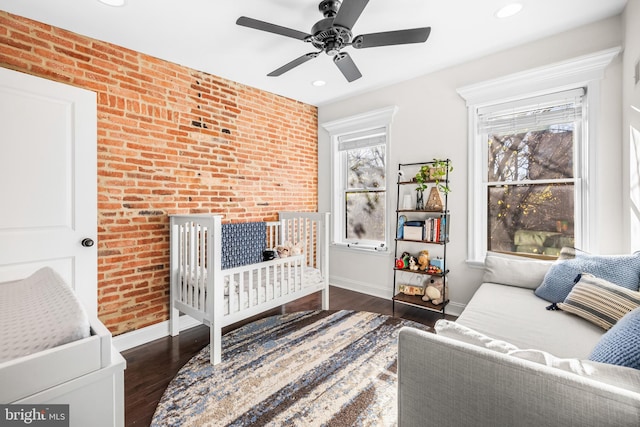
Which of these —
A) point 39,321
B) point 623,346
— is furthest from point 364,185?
point 39,321

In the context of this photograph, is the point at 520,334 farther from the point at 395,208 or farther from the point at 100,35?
the point at 100,35

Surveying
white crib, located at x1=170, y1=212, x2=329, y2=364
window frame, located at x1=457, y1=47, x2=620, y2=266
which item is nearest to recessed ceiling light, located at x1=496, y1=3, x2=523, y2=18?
window frame, located at x1=457, y1=47, x2=620, y2=266

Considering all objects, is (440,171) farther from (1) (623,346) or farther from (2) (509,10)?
(1) (623,346)

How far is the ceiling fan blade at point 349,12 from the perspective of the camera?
151 centimetres

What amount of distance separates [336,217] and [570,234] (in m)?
2.43

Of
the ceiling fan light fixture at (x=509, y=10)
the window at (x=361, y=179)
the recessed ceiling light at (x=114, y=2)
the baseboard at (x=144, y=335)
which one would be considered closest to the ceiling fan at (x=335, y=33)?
the ceiling fan light fixture at (x=509, y=10)

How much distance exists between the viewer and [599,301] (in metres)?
1.64

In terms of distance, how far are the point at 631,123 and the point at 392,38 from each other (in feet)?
5.60

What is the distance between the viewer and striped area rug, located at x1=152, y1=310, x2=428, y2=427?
5.16 feet

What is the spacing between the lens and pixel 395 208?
11.0 feet

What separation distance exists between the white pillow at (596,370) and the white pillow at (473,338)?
0.13 ft

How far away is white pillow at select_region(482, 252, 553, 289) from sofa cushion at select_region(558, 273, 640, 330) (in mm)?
431

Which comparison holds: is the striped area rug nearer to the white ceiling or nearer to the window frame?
the window frame

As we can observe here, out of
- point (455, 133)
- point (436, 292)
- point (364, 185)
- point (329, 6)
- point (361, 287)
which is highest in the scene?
point (329, 6)
